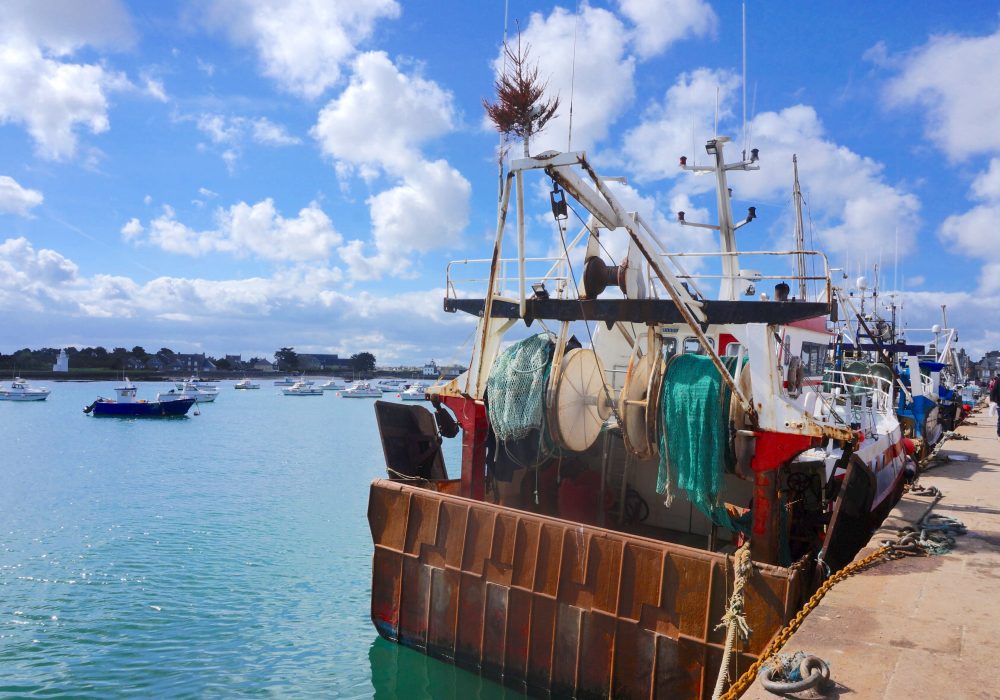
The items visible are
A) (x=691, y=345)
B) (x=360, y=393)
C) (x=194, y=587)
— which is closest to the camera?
(x=691, y=345)

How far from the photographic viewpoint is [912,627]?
5.49 metres

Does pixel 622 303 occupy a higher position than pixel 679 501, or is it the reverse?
pixel 622 303

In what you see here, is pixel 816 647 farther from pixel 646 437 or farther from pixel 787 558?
pixel 646 437

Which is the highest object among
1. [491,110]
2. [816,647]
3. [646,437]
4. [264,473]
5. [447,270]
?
[491,110]

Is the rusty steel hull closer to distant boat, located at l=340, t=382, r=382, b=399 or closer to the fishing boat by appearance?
the fishing boat

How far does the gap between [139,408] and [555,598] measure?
55.3 m

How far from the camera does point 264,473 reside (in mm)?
28125

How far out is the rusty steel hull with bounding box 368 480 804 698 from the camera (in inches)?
251

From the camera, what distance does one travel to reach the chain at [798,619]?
4.80m

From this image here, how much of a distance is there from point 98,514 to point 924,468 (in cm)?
Answer: 2298

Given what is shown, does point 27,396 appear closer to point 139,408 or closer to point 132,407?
point 132,407

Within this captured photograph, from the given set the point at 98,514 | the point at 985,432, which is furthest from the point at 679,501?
the point at 985,432

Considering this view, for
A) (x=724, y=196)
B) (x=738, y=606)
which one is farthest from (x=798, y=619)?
(x=724, y=196)

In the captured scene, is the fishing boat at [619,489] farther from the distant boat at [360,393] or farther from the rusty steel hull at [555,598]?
the distant boat at [360,393]
